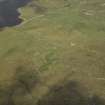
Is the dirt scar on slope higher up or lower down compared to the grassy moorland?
lower down

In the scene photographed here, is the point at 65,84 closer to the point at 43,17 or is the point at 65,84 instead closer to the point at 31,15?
the point at 43,17

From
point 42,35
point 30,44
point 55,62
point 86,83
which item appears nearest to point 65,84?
point 86,83

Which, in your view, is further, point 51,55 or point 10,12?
point 10,12

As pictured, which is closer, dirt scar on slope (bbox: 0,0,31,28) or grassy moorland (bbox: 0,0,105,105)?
grassy moorland (bbox: 0,0,105,105)

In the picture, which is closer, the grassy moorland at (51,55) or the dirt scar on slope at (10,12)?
the grassy moorland at (51,55)

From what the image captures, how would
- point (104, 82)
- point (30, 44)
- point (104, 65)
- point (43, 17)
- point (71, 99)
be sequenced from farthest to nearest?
point (43, 17) < point (30, 44) < point (104, 65) < point (104, 82) < point (71, 99)

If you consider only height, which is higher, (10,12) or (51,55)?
(51,55)

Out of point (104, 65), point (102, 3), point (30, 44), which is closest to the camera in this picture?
point (104, 65)

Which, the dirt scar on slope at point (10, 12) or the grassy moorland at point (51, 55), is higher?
the grassy moorland at point (51, 55)
